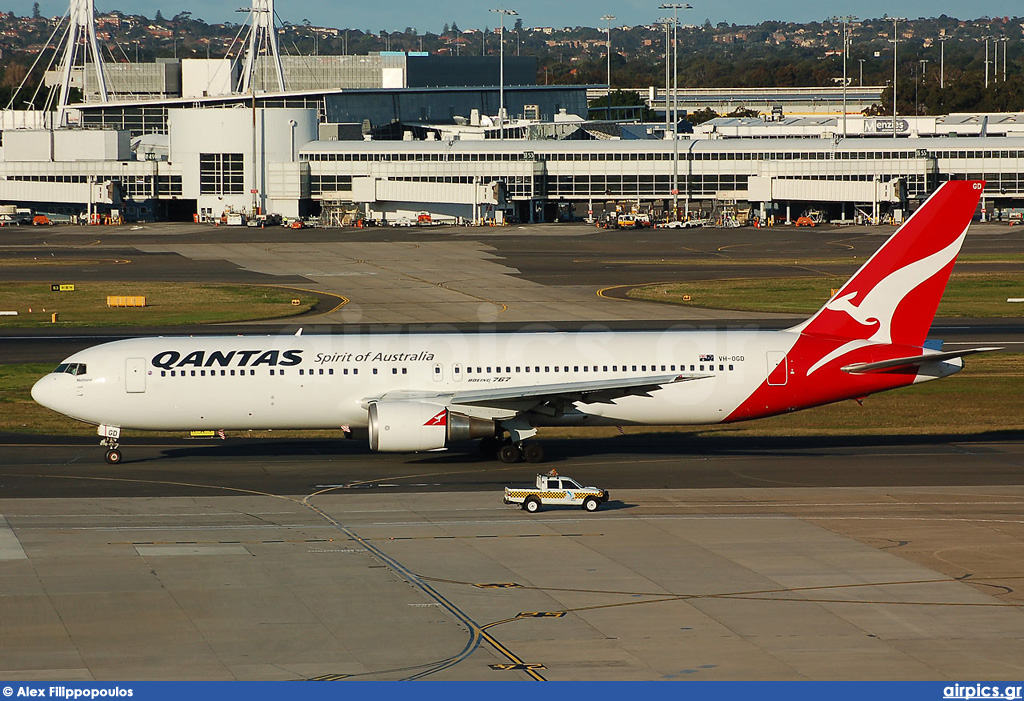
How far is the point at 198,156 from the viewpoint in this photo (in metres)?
173

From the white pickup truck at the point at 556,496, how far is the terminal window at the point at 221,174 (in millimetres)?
145656

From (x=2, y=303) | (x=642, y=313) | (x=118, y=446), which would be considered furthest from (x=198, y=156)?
(x=118, y=446)

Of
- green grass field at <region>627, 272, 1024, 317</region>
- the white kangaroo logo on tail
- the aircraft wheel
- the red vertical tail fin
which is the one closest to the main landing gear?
the aircraft wheel

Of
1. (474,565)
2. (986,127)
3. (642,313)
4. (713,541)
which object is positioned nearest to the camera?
(474,565)

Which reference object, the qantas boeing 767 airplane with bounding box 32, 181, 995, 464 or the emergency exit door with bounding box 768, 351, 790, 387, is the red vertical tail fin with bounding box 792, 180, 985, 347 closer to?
the qantas boeing 767 airplane with bounding box 32, 181, 995, 464

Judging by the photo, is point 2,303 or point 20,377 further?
point 2,303

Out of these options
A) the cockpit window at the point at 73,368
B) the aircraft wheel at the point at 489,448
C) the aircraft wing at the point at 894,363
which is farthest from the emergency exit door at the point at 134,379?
the aircraft wing at the point at 894,363

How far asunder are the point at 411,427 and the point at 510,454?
4.20 meters

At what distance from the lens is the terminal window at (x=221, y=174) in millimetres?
172625

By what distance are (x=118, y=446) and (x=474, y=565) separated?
20.0m

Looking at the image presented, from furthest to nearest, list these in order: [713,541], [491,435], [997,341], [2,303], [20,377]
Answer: [2,303]
[997,341]
[20,377]
[491,435]
[713,541]

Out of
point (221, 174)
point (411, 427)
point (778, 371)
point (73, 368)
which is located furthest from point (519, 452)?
point (221, 174)

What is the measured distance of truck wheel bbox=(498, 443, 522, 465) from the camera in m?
41.7

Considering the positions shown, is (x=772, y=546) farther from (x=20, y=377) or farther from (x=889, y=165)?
(x=889, y=165)
